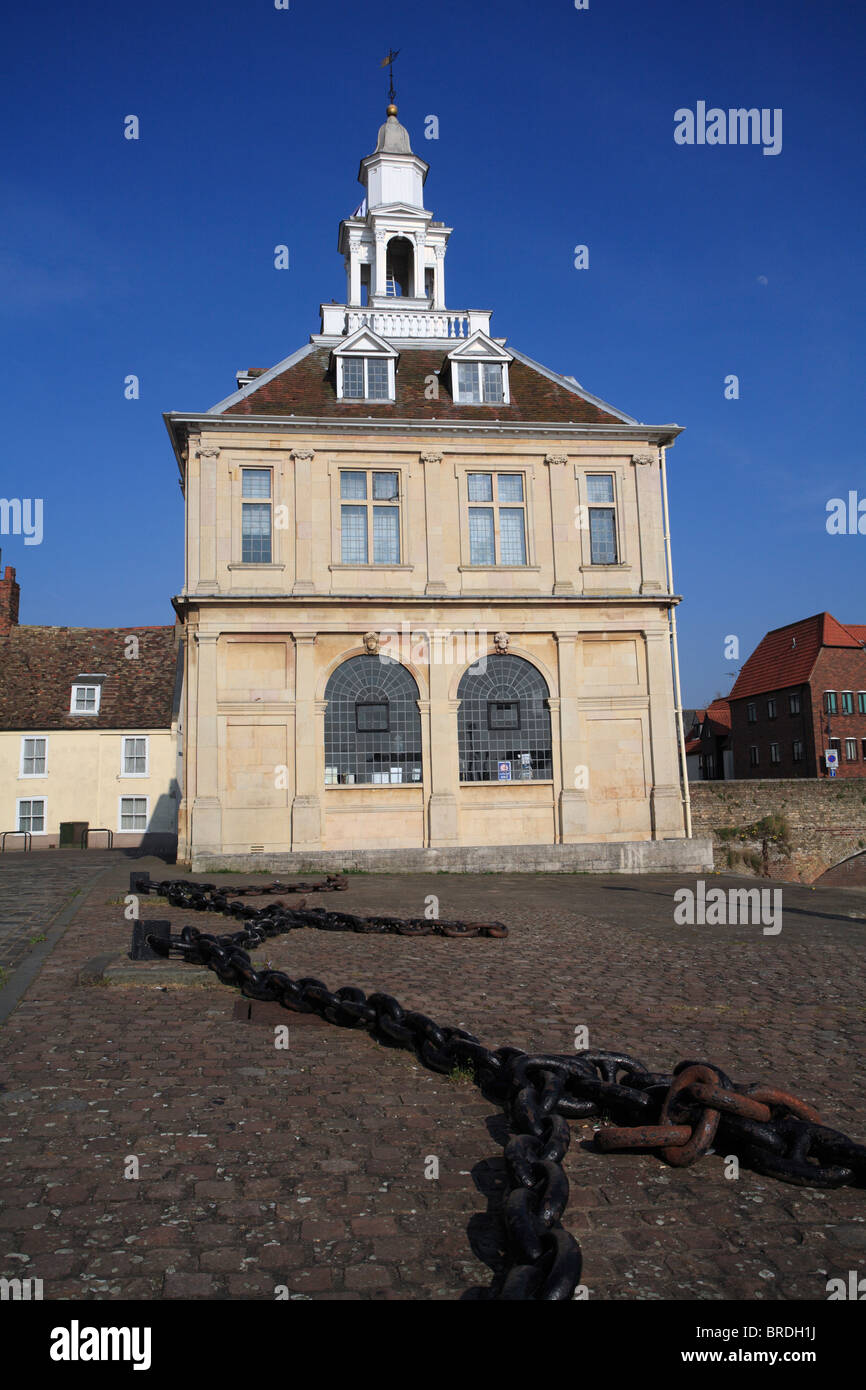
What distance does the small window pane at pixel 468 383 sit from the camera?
24.0 m

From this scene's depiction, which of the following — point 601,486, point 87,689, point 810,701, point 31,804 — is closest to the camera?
point 601,486

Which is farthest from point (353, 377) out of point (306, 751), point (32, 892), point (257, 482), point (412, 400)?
point (32, 892)

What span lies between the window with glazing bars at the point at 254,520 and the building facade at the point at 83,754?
1275cm

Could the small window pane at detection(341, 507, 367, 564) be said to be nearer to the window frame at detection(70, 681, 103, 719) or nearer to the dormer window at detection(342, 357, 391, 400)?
the dormer window at detection(342, 357, 391, 400)

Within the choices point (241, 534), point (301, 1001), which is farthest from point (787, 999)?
point (241, 534)

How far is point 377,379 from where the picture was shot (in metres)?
23.7

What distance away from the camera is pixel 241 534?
2175 centimetres

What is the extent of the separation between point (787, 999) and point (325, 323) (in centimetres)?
2480

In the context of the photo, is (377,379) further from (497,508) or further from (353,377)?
(497,508)

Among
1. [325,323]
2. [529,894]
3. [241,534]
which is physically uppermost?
[325,323]

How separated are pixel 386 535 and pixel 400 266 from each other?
1378cm

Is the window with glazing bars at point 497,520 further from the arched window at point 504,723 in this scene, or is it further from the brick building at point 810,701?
the brick building at point 810,701

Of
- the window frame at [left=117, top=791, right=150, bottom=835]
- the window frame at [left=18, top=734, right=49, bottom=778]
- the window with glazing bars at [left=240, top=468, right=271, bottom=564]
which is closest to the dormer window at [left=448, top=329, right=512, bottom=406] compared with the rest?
the window with glazing bars at [left=240, top=468, right=271, bottom=564]
